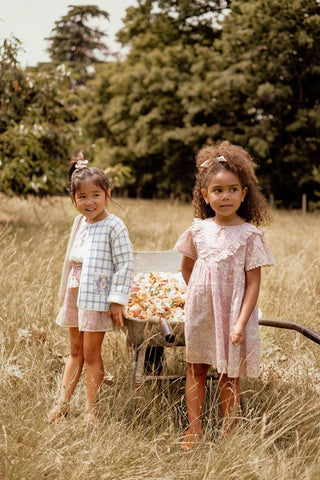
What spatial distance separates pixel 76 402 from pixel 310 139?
18.3 m

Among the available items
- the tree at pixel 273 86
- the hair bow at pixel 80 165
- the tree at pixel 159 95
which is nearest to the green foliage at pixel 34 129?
the hair bow at pixel 80 165

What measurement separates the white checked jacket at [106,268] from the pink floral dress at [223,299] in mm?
369

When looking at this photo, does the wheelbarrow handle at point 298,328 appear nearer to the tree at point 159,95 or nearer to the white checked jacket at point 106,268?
the white checked jacket at point 106,268

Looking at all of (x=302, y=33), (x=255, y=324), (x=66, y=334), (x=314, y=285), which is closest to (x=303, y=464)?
(x=255, y=324)

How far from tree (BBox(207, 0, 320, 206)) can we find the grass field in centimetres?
1384

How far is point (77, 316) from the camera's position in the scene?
3.06m

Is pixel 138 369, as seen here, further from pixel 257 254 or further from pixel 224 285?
pixel 257 254

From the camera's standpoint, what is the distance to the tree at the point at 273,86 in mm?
16750

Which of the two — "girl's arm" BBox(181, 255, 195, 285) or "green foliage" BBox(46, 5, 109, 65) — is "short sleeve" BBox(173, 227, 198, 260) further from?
"green foliage" BBox(46, 5, 109, 65)

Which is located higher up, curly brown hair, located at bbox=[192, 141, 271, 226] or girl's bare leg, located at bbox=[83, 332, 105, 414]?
curly brown hair, located at bbox=[192, 141, 271, 226]

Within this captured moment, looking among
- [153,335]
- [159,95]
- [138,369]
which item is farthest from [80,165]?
[159,95]

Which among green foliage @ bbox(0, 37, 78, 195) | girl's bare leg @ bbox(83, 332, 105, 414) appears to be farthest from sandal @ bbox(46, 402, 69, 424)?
green foliage @ bbox(0, 37, 78, 195)

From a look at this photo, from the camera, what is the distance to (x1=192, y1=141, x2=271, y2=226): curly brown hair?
278 centimetres

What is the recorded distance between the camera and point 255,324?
8.89ft
